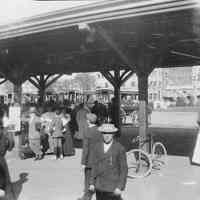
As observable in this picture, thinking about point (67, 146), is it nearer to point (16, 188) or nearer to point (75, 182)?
point (75, 182)

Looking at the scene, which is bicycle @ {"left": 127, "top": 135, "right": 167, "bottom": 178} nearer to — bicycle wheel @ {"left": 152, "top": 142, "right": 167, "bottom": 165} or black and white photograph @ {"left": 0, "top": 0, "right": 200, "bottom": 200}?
black and white photograph @ {"left": 0, "top": 0, "right": 200, "bottom": 200}

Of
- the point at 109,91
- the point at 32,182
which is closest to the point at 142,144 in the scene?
the point at 32,182

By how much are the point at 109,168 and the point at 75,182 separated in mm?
3657

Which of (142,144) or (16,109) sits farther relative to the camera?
(16,109)

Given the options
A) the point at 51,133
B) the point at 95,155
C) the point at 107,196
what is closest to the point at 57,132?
the point at 51,133

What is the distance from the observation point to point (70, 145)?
1143 centimetres

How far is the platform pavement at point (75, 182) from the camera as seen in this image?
6781 millimetres

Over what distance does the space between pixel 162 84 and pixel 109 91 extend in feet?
153

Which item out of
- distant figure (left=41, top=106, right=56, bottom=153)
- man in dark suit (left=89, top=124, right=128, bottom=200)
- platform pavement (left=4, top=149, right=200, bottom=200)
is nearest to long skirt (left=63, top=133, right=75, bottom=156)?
distant figure (left=41, top=106, right=56, bottom=153)

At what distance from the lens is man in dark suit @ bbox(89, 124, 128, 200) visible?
430cm

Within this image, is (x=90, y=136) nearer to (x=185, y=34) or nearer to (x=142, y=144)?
(x=142, y=144)

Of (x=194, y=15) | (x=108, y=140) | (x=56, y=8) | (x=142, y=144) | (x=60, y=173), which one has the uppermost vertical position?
(x=56, y=8)

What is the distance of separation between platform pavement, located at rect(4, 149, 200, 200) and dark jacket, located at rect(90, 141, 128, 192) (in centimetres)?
236

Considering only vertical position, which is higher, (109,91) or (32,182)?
(109,91)
